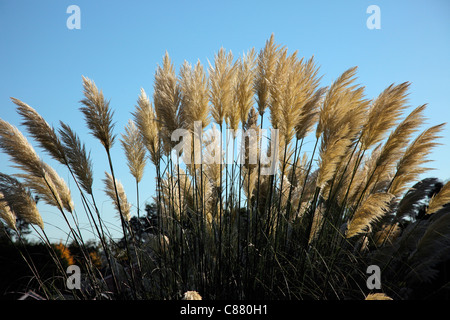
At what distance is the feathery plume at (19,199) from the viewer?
3.61 metres

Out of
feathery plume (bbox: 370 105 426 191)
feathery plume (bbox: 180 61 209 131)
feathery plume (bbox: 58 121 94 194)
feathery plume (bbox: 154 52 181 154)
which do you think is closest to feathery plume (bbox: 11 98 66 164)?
feathery plume (bbox: 58 121 94 194)

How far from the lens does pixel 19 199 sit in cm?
362

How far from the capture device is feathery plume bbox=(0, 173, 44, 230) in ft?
11.8

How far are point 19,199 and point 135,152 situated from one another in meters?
1.14

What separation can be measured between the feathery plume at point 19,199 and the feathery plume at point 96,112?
88cm

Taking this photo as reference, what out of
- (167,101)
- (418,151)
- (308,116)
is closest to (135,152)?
(167,101)

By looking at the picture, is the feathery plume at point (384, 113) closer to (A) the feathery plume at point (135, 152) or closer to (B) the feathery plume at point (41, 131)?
(A) the feathery plume at point (135, 152)

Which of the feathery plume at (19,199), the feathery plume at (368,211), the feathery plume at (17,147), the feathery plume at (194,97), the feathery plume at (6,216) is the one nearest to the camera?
the feathery plume at (368,211)

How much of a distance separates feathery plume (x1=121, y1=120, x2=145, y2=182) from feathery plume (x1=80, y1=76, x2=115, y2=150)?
444mm

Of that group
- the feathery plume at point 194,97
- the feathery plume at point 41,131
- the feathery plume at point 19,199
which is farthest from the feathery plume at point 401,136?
the feathery plume at point 19,199

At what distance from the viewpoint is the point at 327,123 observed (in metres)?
3.27

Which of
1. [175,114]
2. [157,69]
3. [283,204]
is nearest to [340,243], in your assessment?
[283,204]
